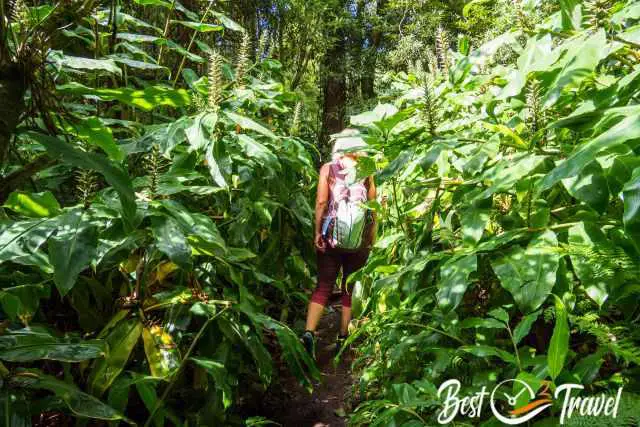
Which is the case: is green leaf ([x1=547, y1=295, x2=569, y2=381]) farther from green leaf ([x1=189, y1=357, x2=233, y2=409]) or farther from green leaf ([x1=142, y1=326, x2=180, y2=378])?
green leaf ([x1=142, y1=326, x2=180, y2=378])

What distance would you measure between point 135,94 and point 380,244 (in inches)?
50.7

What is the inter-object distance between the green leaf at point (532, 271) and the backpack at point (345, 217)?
5.71 feet

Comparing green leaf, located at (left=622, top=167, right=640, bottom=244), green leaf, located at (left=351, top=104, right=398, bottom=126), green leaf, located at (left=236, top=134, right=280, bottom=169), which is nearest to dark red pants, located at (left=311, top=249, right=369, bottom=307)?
green leaf, located at (left=236, top=134, right=280, bottom=169)

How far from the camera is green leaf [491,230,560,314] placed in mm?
1027

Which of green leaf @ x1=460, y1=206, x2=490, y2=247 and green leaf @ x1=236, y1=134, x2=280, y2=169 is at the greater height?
green leaf @ x1=236, y1=134, x2=280, y2=169

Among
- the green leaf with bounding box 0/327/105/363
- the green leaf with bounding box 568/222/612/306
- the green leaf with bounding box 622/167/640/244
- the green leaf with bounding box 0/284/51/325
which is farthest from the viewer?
the green leaf with bounding box 0/284/51/325

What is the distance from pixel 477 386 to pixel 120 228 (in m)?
1.10

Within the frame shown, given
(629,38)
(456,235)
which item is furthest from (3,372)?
(629,38)

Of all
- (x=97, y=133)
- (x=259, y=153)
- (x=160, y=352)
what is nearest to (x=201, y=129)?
(x=259, y=153)

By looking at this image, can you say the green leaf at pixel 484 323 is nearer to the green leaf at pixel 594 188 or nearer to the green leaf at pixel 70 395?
the green leaf at pixel 594 188

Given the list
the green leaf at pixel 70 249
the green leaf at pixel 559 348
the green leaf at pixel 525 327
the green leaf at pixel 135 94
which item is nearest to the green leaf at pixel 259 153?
the green leaf at pixel 135 94

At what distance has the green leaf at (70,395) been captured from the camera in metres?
1.13

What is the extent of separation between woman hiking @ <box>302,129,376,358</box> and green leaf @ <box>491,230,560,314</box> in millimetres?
1746

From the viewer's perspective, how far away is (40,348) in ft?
3.75
